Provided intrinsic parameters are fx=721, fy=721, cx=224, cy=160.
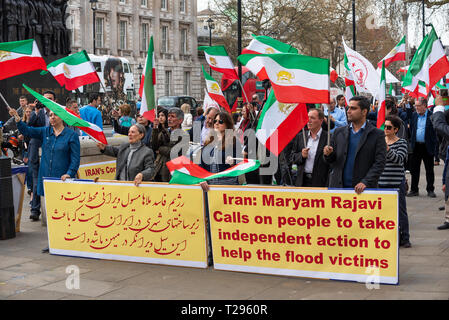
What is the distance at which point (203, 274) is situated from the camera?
7.24 m

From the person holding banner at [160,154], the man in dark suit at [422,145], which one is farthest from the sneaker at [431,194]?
the person holding banner at [160,154]

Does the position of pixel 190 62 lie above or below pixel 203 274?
above

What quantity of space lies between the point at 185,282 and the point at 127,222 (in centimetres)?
124

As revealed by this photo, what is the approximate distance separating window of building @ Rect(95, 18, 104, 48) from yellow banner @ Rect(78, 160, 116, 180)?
156 feet

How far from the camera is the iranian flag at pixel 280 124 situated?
25.2 ft

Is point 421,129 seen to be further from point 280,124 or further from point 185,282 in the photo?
point 185,282

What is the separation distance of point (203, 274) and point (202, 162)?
57.8 inches

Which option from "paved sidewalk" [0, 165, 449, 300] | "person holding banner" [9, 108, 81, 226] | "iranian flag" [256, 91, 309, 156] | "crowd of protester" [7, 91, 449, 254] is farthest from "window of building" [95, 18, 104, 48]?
"iranian flag" [256, 91, 309, 156]

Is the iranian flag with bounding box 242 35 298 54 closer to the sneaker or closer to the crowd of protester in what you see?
the crowd of protester

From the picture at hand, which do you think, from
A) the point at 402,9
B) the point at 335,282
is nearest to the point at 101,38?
the point at 402,9

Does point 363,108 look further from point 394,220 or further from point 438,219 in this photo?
point 438,219

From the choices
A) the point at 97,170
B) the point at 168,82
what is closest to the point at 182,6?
the point at 168,82

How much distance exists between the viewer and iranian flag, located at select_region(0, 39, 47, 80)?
995cm

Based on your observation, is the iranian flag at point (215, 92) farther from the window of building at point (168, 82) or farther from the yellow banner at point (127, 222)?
the window of building at point (168, 82)
